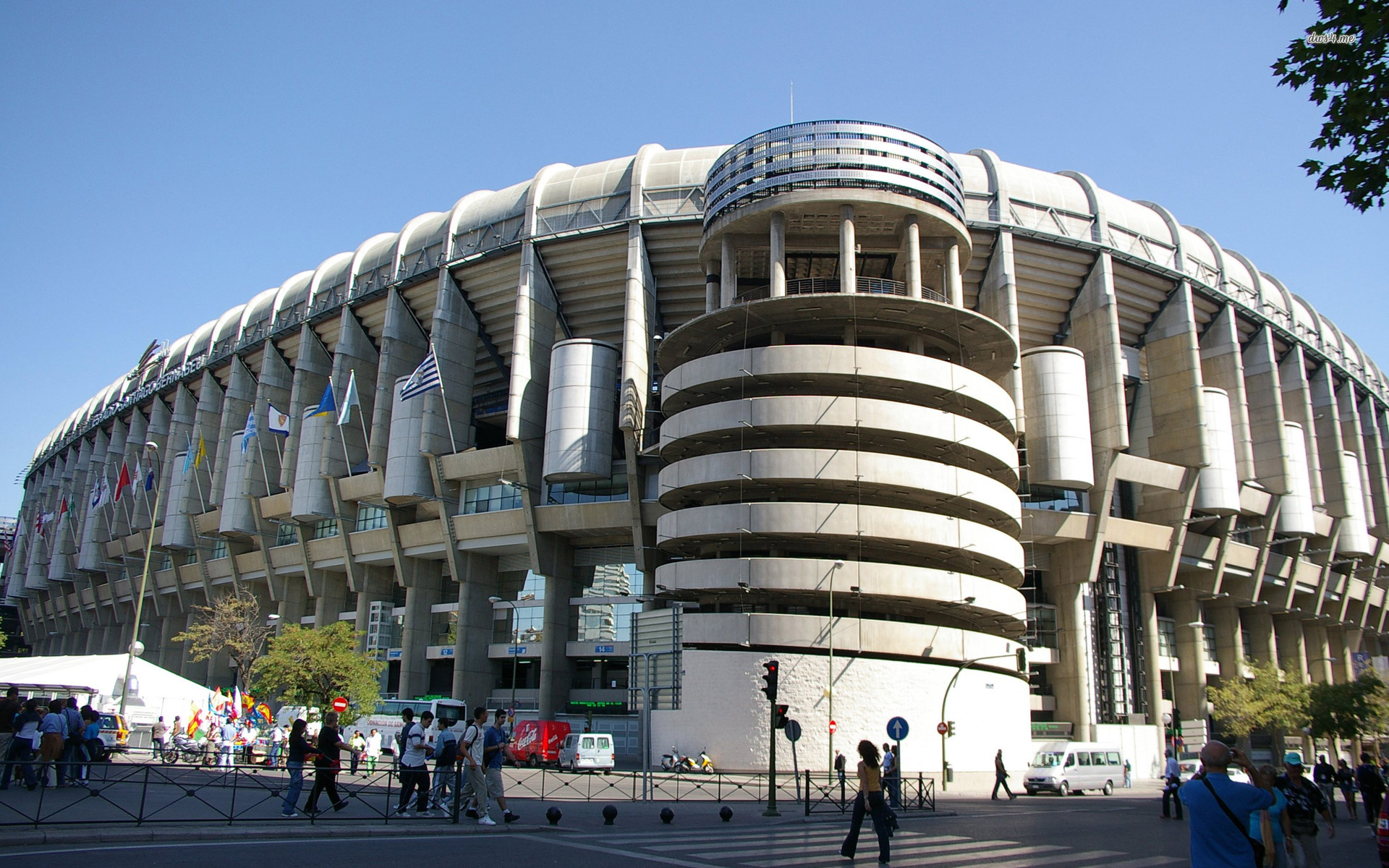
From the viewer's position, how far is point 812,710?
40188 mm

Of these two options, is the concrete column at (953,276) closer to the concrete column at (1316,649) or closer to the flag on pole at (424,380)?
the flag on pole at (424,380)

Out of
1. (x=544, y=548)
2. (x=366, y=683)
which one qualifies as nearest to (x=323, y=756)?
(x=366, y=683)

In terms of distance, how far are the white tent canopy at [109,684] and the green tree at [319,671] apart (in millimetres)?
6587

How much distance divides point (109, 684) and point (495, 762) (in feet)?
85.3

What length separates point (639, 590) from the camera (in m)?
56.7

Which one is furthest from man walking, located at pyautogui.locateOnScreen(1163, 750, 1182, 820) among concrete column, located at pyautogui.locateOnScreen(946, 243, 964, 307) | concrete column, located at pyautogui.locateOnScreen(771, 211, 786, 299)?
concrete column, located at pyautogui.locateOnScreen(771, 211, 786, 299)

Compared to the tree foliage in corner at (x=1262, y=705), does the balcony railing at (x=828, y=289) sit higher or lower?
higher

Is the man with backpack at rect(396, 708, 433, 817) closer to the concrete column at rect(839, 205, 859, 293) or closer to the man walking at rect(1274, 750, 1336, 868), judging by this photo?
the man walking at rect(1274, 750, 1336, 868)

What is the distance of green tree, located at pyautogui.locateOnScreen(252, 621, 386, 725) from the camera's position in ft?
155

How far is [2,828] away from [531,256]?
4346cm

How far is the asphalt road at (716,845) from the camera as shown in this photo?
41.4ft

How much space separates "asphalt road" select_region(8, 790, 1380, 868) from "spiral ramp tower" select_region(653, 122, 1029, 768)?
1609 cm

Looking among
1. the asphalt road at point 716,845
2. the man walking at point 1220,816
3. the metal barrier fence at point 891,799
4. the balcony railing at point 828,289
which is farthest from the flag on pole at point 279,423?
the man walking at point 1220,816

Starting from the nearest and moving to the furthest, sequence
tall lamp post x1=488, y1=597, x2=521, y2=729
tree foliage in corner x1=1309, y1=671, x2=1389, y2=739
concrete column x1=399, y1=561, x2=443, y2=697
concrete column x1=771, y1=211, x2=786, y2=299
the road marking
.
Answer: the road marking < concrete column x1=771, y1=211, x2=786, y2=299 < tree foliage in corner x1=1309, y1=671, x2=1389, y2=739 < tall lamp post x1=488, y1=597, x2=521, y2=729 < concrete column x1=399, y1=561, x2=443, y2=697
